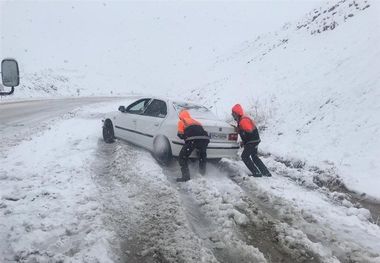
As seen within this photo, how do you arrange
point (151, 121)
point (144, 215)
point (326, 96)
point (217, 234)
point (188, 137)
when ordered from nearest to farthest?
point (217, 234), point (144, 215), point (188, 137), point (151, 121), point (326, 96)

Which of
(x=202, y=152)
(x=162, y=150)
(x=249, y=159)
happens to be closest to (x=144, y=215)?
(x=202, y=152)

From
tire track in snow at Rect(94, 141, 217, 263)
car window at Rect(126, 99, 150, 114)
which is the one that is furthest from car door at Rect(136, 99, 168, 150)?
tire track in snow at Rect(94, 141, 217, 263)

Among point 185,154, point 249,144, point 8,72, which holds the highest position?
point 8,72

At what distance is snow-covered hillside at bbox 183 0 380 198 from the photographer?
361 inches

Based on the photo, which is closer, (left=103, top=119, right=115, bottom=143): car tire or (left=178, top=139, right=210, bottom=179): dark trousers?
(left=178, top=139, right=210, bottom=179): dark trousers

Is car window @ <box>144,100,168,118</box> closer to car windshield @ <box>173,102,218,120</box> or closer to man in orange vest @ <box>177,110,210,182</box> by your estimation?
car windshield @ <box>173,102,218,120</box>

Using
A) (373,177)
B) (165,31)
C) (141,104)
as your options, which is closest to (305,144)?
(373,177)

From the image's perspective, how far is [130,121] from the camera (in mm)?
10344

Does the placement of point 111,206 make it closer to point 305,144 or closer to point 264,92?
point 305,144

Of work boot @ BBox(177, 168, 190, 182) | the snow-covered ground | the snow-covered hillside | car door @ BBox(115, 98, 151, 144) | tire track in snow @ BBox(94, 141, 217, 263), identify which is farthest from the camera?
car door @ BBox(115, 98, 151, 144)

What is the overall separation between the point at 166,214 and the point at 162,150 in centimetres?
306

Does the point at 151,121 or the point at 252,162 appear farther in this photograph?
the point at 151,121

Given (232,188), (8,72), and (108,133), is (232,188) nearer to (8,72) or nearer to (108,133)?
(8,72)

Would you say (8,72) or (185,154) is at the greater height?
(8,72)
